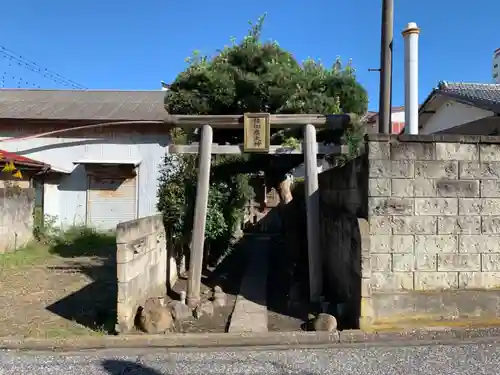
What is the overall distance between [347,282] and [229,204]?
4.20 m

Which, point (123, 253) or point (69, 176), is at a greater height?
point (69, 176)

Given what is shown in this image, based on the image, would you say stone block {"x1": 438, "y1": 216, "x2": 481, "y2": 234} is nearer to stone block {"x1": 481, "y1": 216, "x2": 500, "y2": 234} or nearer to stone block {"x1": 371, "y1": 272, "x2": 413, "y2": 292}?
stone block {"x1": 481, "y1": 216, "x2": 500, "y2": 234}

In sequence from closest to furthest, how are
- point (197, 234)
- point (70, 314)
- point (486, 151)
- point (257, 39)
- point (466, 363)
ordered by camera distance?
point (466, 363) → point (486, 151) → point (70, 314) → point (197, 234) → point (257, 39)

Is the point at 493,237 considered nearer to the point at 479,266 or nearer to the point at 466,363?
the point at 479,266

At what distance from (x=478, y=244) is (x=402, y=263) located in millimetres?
1036

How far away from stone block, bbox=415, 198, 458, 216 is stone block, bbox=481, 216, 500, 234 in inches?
15.5

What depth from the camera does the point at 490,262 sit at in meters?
5.94

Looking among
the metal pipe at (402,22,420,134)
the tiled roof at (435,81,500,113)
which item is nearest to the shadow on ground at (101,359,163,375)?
the metal pipe at (402,22,420,134)

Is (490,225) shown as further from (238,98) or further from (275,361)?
(238,98)

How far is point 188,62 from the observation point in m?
9.95

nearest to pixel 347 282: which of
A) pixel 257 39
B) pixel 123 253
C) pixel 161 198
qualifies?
pixel 123 253

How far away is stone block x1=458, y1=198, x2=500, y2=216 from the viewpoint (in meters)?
5.95

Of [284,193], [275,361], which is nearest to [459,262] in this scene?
[275,361]

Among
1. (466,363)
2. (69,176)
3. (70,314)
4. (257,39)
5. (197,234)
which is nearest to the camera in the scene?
(466,363)
